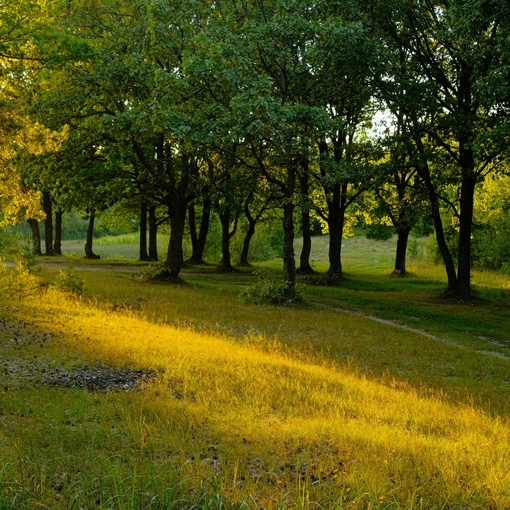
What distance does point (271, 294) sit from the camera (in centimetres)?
2486

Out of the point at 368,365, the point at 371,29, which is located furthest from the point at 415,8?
A: the point at 368,365

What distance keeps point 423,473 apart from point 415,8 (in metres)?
28.3

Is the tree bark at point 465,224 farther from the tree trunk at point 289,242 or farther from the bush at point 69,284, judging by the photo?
the bush at point 69,284

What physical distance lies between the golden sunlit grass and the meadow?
0.03m

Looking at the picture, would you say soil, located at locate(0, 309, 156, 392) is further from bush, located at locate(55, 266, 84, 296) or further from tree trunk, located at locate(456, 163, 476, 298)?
tree trunk, located at locate(456, 163, 476, 298)

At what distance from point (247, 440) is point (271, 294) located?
1749cm

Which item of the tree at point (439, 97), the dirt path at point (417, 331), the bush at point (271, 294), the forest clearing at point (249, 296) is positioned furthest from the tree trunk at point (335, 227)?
the bush at point (271, 294)

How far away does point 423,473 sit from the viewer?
6547mm

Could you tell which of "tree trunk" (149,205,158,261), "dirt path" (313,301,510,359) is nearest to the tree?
"dirt path" (313,301,510,359)

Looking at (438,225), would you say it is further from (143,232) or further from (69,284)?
(143,232)

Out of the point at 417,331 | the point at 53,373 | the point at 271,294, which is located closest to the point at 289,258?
the point at 271,294

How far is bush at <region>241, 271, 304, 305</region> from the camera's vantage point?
81.3 ft

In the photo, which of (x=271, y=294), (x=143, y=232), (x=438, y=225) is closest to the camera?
(x=271, y=294)

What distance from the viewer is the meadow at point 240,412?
5.82 metres
